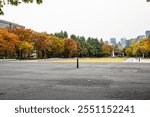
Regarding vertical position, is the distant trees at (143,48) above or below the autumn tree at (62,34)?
below

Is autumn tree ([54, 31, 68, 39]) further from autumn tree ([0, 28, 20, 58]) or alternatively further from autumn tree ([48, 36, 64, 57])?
autumn tree ([0, 28, 20, 58])

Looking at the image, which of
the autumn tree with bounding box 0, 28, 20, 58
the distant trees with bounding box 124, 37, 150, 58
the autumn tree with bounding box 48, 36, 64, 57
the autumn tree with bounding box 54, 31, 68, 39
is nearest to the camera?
the autumn tree with bounding box 0, 28, 20, 58

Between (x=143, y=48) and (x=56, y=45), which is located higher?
(x=56, y=45)

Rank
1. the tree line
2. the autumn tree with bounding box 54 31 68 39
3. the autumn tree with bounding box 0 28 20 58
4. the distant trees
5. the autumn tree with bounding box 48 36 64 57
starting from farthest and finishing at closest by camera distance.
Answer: the autumn tree with bounding box 54 31 68 39 < the autumn tree with bounding box 48 36 64 57 < the distant trees < the tree line < the autumn tree with bounding box 0 28 20 58

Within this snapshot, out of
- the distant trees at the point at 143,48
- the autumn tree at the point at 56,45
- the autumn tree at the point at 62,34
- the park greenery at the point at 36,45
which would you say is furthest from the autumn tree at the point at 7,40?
the autumn tree at the point at 62,34

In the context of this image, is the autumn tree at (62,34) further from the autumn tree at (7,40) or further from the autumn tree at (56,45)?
the autumn tree at (7,40)

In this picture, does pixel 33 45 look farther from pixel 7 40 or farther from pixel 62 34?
pixel 62 34

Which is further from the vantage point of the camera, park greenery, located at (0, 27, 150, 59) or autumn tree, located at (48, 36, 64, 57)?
autumn tree, located at (48, 36, 64, 57)

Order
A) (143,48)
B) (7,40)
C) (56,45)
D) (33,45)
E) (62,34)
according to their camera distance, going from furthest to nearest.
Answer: (62,34)
(56,45)
(143,48)
(33,45)
(7,40)

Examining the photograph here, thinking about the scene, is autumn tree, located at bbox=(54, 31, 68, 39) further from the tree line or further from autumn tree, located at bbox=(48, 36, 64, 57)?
autumn tree, located at bbox=(48, 36, 64, 57)

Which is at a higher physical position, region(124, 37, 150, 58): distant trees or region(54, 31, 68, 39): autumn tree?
region(54, 31, 68, 39): autumn tree

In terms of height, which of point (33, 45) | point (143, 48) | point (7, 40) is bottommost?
point (143, 48)

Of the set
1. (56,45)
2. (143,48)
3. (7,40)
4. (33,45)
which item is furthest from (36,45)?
(143,48)

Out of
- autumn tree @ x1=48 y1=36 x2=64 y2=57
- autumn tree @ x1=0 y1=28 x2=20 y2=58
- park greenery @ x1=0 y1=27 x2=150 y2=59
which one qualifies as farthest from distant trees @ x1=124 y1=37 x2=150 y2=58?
autumn tree @ x1=0 y1=28 x2=20 y2=58
